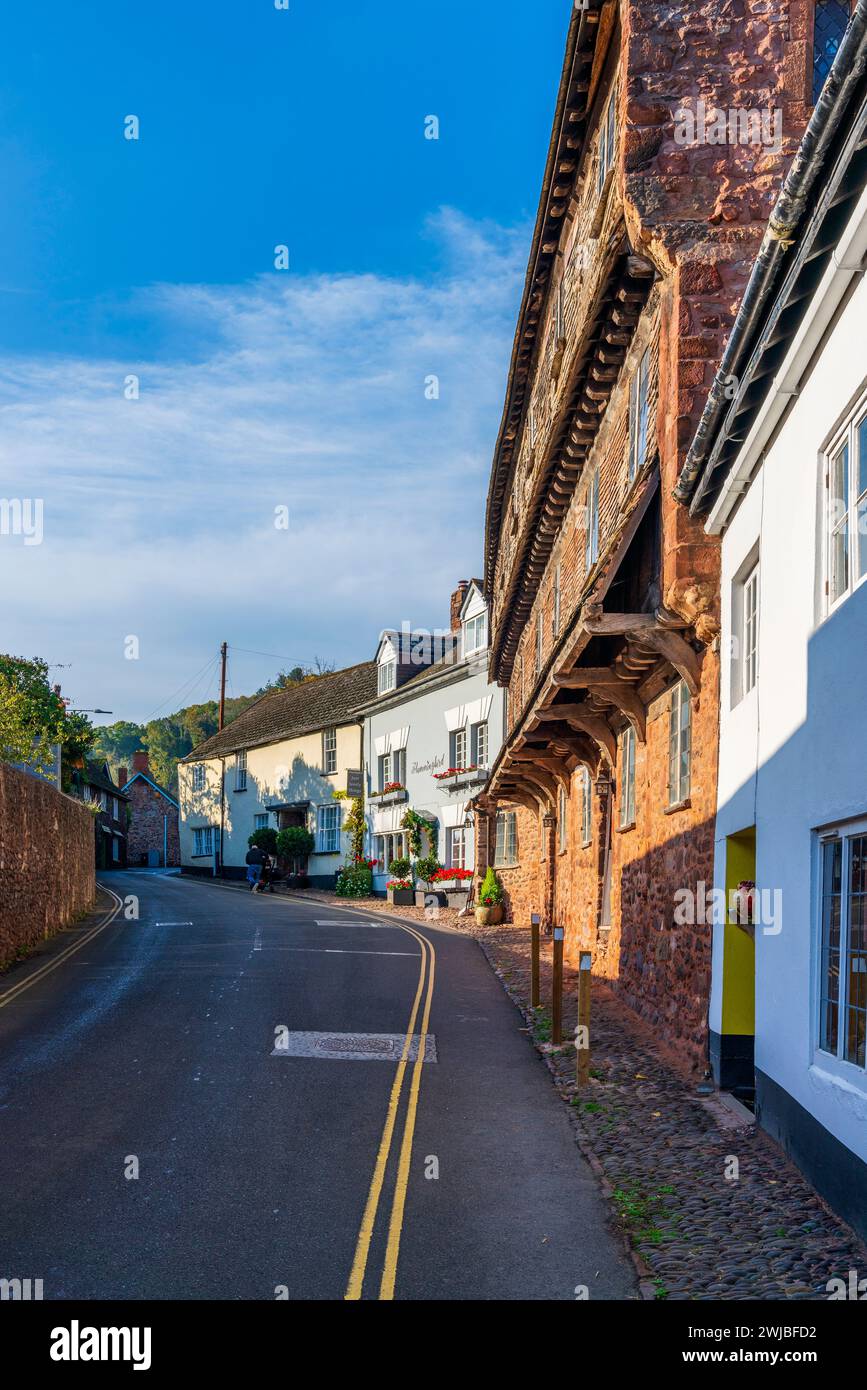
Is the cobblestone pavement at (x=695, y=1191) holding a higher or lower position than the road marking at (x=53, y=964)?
higher

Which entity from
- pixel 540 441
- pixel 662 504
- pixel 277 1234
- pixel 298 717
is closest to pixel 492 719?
pixel 540 441

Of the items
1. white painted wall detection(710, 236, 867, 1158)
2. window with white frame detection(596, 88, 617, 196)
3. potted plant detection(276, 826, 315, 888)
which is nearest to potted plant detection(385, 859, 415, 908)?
potted plant detection(276, 826, 315, 888)

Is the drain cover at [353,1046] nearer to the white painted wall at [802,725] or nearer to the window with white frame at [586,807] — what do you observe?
the white painted wall at [802,725]

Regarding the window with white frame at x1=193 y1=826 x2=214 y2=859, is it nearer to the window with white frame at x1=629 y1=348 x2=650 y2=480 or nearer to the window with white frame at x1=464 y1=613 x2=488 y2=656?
the window with white frame at x1=464 y1=613 x2=488 y2=656

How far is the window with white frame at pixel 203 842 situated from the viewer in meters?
57.2

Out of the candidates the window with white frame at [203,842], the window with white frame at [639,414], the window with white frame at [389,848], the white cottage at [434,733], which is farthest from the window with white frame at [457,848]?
the window with white frame at [639,414]

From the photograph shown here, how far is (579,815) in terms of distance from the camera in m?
22.0

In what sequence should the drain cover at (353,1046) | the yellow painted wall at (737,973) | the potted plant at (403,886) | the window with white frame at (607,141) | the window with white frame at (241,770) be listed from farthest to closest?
the window with white frame at (241,770) → the potted plant at (403,886) → the window with white frame at (607,141) → the drain cover at (353,1046) → the yellow painted wall at (737,973)

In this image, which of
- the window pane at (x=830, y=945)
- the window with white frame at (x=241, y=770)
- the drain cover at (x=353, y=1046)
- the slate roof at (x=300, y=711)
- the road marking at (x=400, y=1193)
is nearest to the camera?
the road marking at (x=400, y=1193)

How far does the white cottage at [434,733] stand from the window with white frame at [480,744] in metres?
0.03

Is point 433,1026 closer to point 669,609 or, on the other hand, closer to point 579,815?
point 669,609

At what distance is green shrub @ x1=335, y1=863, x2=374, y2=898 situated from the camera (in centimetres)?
4119

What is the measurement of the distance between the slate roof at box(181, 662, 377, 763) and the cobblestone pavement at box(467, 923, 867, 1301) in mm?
34237
